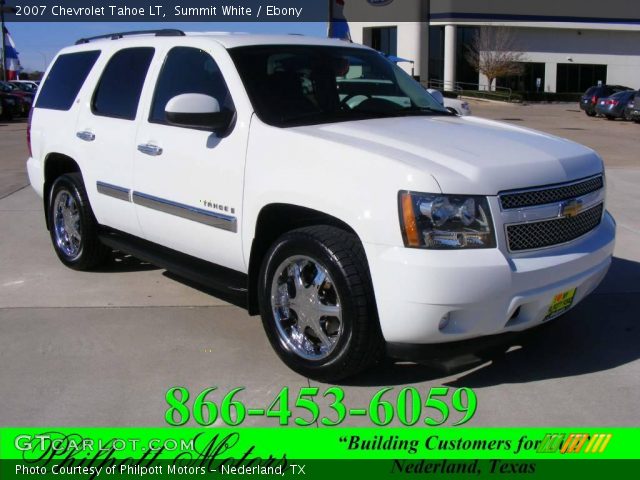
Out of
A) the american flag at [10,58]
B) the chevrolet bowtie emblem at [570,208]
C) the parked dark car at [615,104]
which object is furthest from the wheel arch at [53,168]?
the american flag at [10,58]

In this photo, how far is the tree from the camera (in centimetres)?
5288

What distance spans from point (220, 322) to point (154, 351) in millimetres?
669

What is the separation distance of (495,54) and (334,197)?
5240 cm

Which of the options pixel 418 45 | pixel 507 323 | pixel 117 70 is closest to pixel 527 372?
pixel 507 323

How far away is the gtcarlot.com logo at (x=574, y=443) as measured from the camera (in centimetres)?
362

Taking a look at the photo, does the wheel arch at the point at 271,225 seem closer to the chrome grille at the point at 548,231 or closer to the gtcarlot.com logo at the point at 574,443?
the chrome grille at the point at 548,231

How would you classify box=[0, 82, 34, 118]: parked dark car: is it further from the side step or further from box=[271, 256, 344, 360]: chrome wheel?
box=[271, 256, 344, 360]: chrome wheel

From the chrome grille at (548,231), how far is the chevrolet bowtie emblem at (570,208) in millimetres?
23

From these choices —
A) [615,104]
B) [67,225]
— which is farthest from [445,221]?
[615,104]

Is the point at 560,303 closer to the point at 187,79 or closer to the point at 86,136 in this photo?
the point at 187,79

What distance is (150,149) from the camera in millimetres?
5117

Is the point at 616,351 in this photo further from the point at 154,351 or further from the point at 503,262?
the point at 154,351

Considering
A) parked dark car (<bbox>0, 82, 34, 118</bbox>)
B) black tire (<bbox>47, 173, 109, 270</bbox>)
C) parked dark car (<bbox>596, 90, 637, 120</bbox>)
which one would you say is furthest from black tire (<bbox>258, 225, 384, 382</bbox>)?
parked dark car (<bbox>596, 90, 637, 120</bbox>)

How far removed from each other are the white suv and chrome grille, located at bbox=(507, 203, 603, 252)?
0.01 meters
